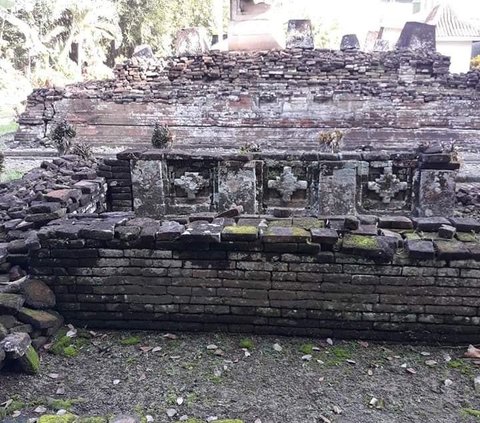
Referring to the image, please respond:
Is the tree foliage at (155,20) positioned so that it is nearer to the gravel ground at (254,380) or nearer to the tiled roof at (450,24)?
the tiled roof at (450,24)

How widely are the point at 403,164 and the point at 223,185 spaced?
1.88 m

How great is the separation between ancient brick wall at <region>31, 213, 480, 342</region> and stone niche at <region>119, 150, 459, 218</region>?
50.0 inches

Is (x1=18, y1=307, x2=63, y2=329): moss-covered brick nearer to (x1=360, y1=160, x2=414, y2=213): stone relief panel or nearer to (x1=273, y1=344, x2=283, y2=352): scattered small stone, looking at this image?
(x1=273, y1=344, x2=283, y2=352): scattered small stone

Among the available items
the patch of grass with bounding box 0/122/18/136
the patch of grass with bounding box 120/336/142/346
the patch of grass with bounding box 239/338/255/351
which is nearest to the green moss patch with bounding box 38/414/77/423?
the patch of grass with bounding box 120/336/142/346

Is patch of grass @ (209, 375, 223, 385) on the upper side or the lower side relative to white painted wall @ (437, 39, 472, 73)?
lower

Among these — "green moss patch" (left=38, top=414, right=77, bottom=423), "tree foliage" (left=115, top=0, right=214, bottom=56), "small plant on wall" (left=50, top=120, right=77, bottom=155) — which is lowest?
"green moss patch" (left=38, top=414, right=77, bottom=423)

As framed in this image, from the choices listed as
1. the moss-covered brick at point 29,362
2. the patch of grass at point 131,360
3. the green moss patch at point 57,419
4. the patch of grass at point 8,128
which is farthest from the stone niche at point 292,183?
the patch of grass at point 8,128

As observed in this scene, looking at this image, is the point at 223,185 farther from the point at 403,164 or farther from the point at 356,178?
the point at 403,164

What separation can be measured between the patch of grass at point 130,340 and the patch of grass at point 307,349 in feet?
3.85

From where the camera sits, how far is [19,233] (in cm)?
421

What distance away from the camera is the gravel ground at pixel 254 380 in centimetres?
277

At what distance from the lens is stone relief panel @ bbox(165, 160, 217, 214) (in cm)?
500

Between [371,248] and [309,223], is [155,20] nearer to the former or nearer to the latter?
[309,223]

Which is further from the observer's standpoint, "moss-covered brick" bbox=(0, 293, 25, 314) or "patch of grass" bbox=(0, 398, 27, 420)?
"moss-covered brick" bbox=(0, 293, 25, 314)
